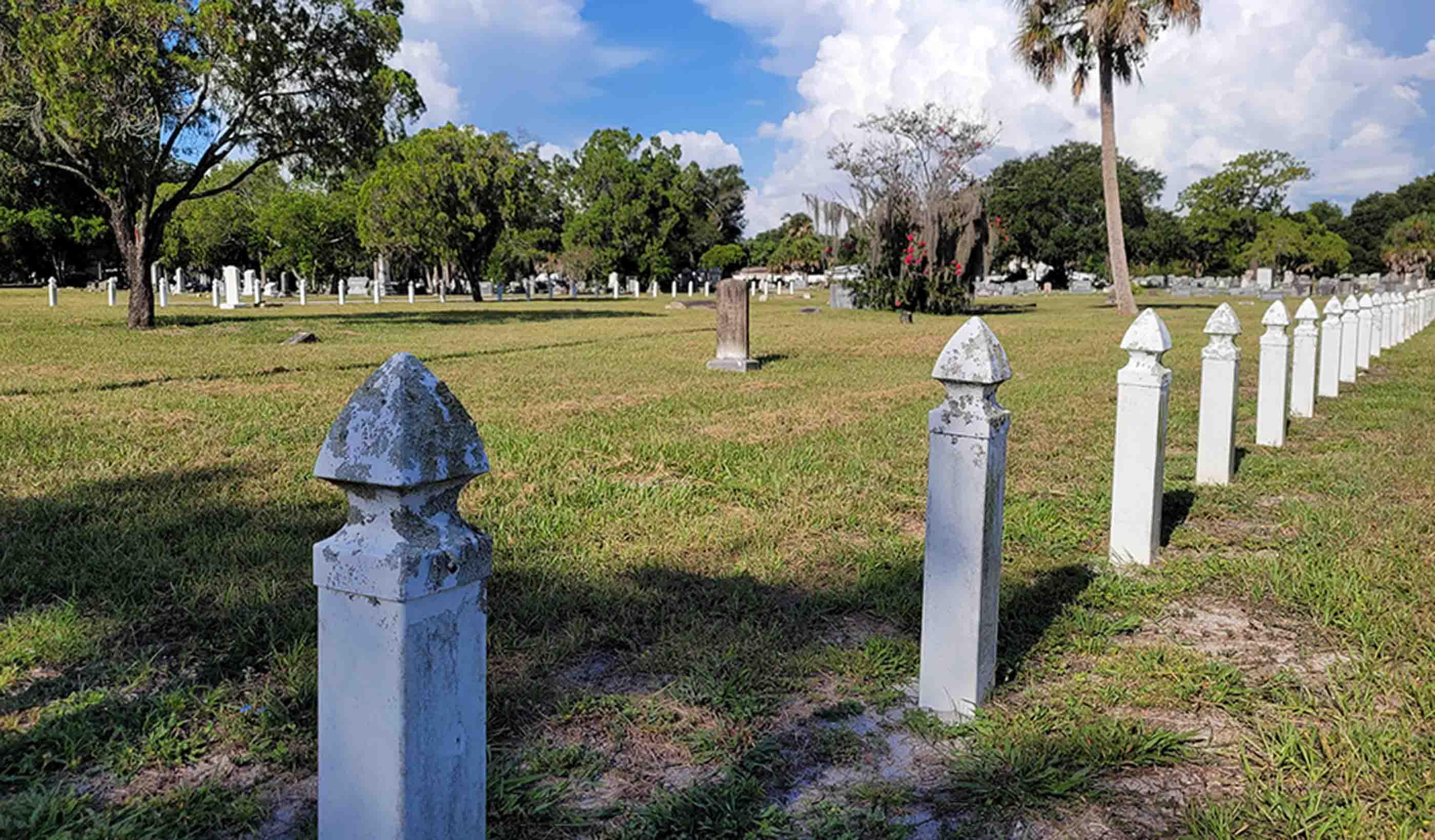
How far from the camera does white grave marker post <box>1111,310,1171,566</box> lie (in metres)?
4.42

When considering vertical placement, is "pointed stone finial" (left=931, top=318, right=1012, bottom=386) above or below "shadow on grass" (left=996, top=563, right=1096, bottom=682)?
above

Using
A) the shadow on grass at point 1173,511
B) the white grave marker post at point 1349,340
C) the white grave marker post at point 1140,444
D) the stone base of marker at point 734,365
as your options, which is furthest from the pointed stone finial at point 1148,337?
the stone base of marker at point 734,365

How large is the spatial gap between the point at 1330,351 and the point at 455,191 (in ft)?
120

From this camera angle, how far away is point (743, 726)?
2883 mm

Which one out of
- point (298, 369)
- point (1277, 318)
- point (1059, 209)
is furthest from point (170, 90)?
point (1059, 209)

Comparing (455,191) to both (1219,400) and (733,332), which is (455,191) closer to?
(733,332)

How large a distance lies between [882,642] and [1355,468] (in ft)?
15.7

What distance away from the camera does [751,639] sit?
139 inches

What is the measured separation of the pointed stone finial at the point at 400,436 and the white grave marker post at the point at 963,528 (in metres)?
1.73

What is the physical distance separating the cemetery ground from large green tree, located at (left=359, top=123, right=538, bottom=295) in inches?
1362

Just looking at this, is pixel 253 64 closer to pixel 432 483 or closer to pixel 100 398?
pixel 100 398

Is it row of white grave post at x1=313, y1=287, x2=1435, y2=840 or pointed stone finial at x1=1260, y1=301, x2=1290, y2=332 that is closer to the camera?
row of white grave post at x1=313, y1=287, x2=1435, y2=840

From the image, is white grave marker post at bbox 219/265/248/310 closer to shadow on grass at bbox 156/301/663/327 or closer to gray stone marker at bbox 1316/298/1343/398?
shadow on grass at bbox 156/301/663/327

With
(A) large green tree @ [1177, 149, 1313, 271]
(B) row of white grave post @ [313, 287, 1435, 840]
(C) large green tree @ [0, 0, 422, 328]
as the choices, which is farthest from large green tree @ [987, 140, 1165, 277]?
(B) row of white grave post @ [313, 287, 1435, 840]
